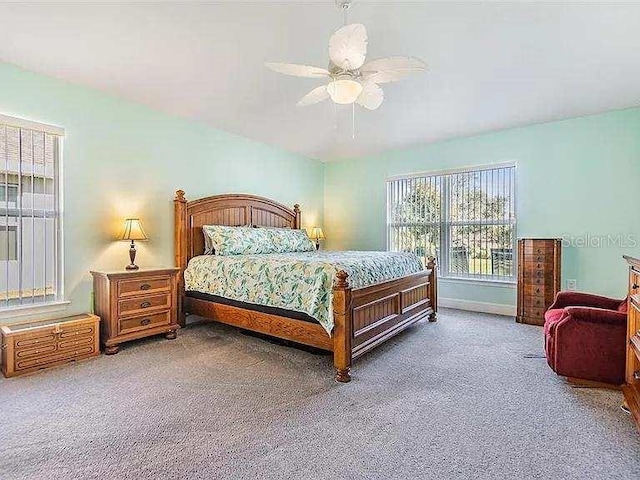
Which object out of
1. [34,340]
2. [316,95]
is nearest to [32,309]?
[34,340]

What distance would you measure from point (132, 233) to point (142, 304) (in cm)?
74

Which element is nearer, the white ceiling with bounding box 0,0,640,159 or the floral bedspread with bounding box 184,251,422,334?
the white ceiling with bounding box 0,0,640,159

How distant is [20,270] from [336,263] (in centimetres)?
283

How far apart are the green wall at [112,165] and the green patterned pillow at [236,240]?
1.71 feet

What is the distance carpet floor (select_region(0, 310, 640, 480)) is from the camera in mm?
1650

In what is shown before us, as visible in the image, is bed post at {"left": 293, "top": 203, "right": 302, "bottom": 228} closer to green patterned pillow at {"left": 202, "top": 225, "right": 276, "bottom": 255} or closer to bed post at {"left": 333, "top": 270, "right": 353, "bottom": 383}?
green patterned pillow at {"left": 202, "top": 225, "right": 276, "bottom": 255}

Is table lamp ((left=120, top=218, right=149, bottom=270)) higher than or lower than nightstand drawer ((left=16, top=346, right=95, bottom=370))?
higher

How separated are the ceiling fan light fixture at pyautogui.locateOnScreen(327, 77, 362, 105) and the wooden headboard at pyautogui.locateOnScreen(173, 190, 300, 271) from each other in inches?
96.0

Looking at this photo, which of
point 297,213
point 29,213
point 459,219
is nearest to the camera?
point 29,213

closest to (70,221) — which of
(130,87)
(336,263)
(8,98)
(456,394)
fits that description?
(8,98)

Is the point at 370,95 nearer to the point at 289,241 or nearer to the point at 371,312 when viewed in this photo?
the point at 371,312

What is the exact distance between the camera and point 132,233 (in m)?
3.56

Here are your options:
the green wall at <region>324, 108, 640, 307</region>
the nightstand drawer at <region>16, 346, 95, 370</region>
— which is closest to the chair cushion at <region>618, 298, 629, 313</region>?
the green wall at <region>324, 108, 640, 307</region>

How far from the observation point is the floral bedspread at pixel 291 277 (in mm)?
2781
